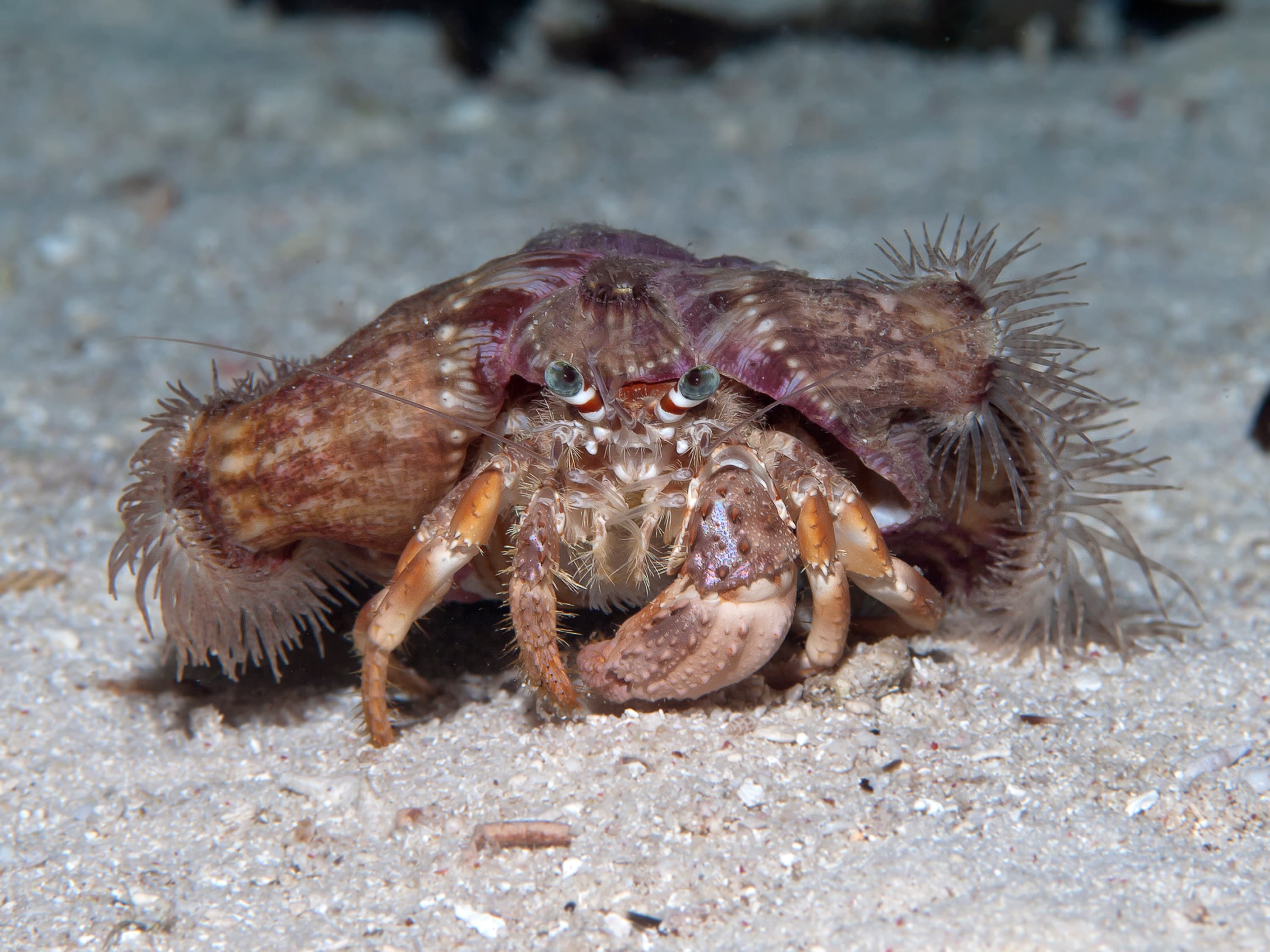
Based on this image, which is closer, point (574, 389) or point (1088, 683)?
point (574, 389)

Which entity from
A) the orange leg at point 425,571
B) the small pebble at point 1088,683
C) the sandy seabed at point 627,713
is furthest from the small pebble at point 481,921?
the small pebble at point 1088,683

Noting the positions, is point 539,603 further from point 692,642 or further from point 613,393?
point 613,393

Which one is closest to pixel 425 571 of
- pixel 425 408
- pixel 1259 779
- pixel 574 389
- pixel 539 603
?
pixel 539 603

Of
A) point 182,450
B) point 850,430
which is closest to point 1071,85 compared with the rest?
point 850,430

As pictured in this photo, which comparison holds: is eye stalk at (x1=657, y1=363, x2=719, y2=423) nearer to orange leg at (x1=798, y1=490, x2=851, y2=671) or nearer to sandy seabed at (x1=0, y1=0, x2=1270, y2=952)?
orange leg at (x1=798, y1=490, x2=851, y2=671)

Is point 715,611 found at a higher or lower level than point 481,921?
higher

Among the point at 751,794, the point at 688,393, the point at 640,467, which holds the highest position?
the point at 688,393

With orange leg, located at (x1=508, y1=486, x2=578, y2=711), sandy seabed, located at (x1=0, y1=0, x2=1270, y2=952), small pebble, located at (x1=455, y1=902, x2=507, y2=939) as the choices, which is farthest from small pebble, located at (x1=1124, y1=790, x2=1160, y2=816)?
small pebble, located at (x1=455, y1=902, x2=507, y2=939)
